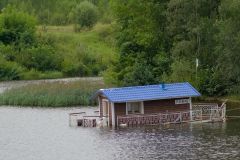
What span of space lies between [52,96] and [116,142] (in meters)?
24.8

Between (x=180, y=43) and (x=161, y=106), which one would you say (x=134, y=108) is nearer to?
(x=161, y=106)

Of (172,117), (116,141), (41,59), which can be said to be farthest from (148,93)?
(41,59)

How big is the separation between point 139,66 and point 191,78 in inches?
220

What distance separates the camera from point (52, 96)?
2758 inches

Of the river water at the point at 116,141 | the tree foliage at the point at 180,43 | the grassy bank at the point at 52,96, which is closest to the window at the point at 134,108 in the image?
the river water at the point at 116,141

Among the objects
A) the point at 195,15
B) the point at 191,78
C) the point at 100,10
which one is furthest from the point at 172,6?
the point at 100,10

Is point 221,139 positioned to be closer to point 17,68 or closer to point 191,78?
point 191,78

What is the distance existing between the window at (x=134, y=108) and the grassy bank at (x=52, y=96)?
14.9 metres

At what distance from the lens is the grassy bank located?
68.8 metres

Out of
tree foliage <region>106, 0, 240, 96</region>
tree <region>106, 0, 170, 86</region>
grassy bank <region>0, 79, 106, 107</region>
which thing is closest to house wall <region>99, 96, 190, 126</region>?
tree foliage <region>106, 0, 240, 96</region>

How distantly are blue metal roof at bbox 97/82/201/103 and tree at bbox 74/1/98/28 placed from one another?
108 meters

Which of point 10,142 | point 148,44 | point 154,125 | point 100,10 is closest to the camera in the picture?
point 10,142

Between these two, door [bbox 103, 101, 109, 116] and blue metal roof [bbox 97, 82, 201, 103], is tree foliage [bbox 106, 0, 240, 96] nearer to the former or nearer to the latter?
blue metal roof [bbox 97, 82, 201, 103]

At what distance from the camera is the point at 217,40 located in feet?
215
